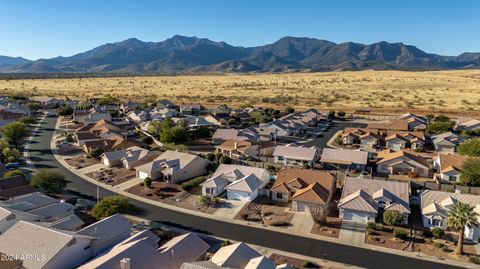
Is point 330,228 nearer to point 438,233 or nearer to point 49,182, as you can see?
point 438,233

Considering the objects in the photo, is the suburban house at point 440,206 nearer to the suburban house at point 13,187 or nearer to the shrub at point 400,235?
the shrub at point 400,235

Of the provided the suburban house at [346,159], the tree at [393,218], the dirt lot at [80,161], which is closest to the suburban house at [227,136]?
the suburban house at [346,159]

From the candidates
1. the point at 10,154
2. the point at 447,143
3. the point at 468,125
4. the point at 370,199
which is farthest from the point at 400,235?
the point at 468,125

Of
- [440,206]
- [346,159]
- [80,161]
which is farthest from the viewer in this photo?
[80,161]

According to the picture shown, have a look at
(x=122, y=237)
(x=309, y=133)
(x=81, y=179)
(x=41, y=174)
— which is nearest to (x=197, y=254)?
(x=122, y=237)

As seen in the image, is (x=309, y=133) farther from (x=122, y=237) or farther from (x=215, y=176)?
(x=122, y=237)

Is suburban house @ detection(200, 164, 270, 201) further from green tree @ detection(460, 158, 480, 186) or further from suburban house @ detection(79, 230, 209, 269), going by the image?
green tree @ detection(460, 158, 480, 186)
